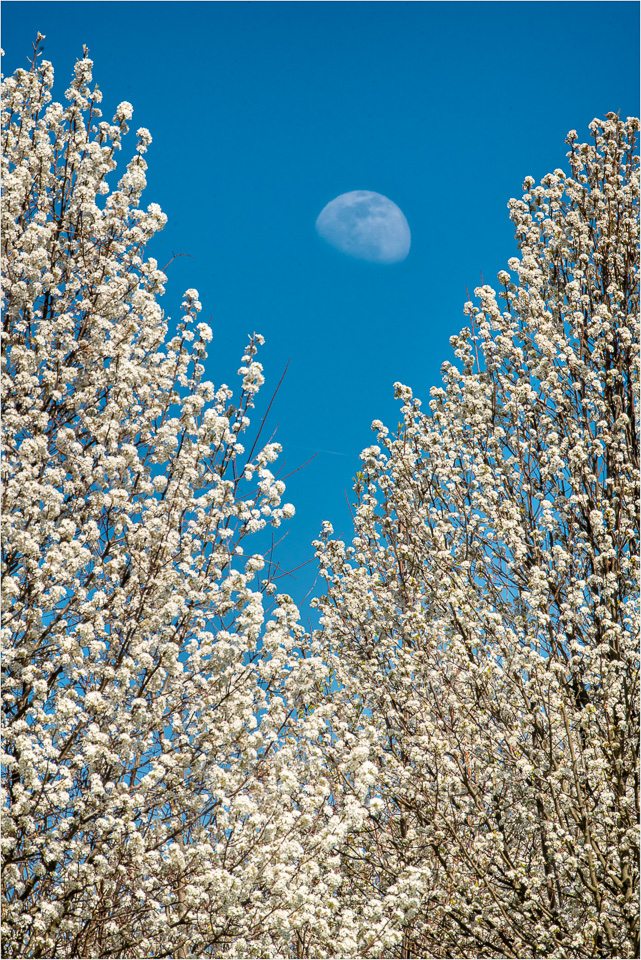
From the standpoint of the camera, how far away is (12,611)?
579cm

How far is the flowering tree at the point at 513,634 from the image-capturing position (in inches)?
285

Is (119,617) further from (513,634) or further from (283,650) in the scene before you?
(513,634)

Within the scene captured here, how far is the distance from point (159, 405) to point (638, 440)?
5.44 m

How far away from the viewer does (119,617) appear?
648 centimetres

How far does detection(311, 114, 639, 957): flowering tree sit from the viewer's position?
7250 millimetres

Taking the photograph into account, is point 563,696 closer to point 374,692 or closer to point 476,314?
point 374,692

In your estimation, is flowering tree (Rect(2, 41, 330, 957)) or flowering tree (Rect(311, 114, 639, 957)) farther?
flowering tree (Rect(311, 114, 639, 957))

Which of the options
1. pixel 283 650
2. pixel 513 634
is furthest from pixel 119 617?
pixel 513 634

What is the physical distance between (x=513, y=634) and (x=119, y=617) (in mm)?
3881

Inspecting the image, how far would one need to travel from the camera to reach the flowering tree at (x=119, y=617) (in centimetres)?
568

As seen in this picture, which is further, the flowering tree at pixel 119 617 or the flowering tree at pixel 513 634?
the flowering tree at pixel 513 634

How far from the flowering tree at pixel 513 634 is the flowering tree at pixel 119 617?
1.08 metres

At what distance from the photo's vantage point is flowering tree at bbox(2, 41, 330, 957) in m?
5.68

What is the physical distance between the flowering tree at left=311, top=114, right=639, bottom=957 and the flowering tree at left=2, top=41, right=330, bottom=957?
1075mm
